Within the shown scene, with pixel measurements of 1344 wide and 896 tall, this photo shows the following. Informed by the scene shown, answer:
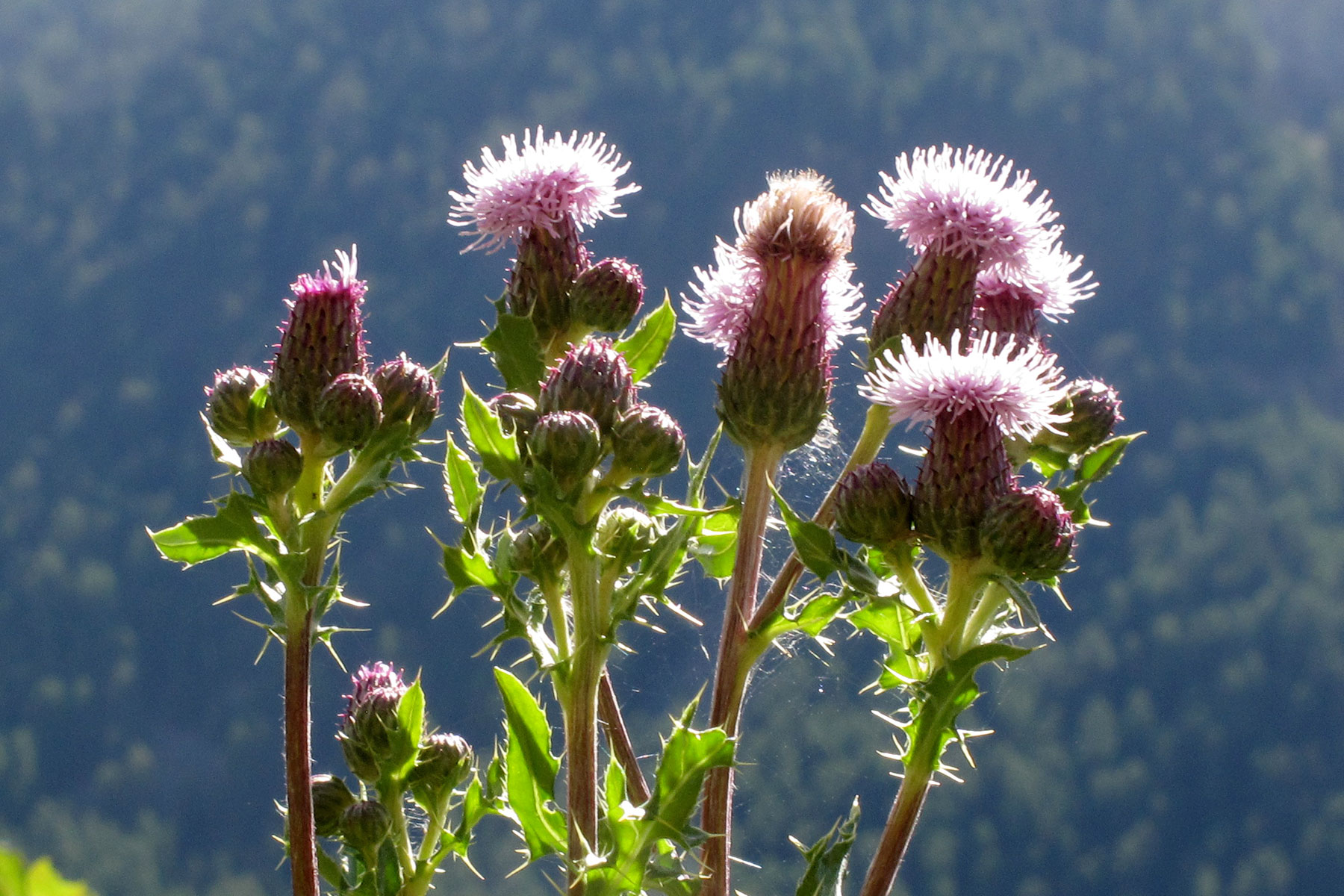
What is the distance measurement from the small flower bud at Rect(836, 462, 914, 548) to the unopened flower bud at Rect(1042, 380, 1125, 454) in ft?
0.92

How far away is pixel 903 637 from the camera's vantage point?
1.25m

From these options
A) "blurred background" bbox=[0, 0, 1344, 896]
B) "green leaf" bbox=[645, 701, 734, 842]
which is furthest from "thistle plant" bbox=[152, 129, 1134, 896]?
"blurred background" bbox=[0, 0, 1344, 896]

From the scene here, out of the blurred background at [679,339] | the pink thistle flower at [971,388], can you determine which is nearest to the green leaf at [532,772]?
the pink thistle flower at [971,388]

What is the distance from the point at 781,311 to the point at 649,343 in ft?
0.55

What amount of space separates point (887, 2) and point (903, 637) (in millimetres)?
16898

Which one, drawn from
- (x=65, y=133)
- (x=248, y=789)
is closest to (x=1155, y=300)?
(x=248, y=789)

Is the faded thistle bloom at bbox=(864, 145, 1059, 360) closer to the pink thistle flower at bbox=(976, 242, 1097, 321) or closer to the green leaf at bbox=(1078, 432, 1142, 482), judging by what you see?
the pink thistle flower at bbox=(976, 242, 1097, 321)

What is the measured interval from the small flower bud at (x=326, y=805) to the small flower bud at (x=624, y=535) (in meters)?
0.43

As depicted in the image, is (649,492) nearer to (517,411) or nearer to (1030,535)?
(517,411)

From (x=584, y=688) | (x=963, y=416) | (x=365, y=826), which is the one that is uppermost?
(x=963, y=416)

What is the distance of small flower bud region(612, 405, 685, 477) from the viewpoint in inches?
47.1

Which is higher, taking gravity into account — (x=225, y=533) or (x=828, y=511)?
(x=828, y=511)

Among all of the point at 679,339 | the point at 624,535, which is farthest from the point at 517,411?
the point at 679,339

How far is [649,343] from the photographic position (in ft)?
4.81
